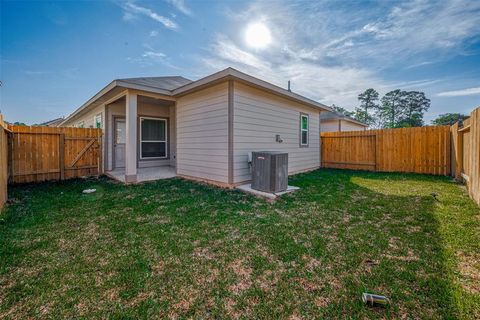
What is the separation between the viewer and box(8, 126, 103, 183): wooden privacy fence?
6207 millimetres

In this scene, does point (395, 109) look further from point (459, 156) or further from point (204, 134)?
point (204, 134)

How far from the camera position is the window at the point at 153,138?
8.48 metres

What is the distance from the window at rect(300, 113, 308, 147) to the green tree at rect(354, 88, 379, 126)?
2954 centimetres

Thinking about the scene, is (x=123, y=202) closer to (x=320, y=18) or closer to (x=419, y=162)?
(x=320, y=18)

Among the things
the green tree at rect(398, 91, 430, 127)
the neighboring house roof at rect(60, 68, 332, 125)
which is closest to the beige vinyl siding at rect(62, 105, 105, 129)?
the neighboring house roof at rect(60, 68, 332, 125)

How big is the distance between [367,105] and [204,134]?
3499 centimetres

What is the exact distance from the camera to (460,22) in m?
6.03

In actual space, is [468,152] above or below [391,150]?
below

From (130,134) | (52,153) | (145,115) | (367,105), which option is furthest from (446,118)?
(52,153)

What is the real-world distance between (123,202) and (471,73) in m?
15.7

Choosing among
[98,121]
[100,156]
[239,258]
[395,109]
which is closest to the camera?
[239,258]

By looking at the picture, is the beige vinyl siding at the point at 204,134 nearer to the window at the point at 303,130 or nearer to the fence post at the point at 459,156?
the window at the point at 303,130

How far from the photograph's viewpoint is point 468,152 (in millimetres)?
5113

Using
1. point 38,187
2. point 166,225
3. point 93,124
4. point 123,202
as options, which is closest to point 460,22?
point 166,225
